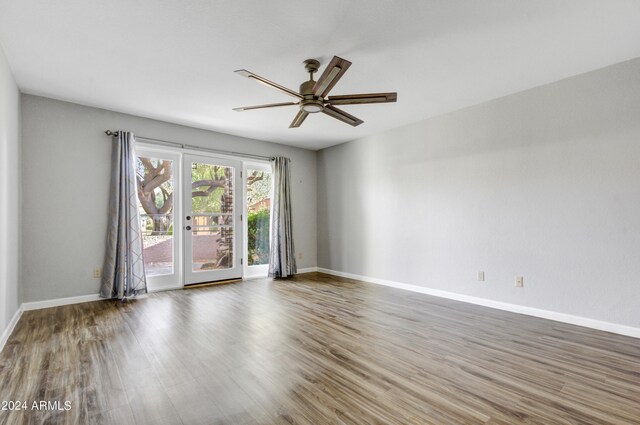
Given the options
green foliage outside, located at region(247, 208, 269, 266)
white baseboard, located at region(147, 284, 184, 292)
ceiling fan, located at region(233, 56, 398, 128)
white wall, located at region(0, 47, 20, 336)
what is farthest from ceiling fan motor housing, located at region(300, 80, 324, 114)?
white baseboard, located at region(147, 284, 184, 292)

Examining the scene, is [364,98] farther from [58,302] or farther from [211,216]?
[58,302]

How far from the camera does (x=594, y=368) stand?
86.2 inches

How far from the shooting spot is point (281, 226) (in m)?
5.67

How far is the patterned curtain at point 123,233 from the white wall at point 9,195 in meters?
0.87

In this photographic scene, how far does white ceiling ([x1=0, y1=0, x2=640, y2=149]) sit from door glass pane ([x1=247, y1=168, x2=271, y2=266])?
6.80 feet

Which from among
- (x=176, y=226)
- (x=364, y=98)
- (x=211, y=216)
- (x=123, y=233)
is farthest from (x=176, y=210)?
(x=364, y=98)

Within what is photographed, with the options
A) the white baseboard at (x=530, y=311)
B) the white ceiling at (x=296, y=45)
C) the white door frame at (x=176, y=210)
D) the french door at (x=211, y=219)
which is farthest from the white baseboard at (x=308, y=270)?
the white ceiling at (x=296, y=45)

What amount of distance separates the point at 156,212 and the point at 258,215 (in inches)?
68.8

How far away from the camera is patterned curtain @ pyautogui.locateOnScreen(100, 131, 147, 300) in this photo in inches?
157

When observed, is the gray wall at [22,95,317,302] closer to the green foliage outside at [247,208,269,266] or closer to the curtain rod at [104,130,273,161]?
the curtain rod at [104,130,273,161]

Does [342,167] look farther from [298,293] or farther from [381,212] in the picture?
[298,293]

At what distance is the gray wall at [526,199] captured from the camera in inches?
114

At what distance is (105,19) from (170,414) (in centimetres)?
269

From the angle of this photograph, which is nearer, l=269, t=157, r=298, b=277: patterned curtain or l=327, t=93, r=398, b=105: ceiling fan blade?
l=327, t=93, r=398, b=105: ceiling fan blade
